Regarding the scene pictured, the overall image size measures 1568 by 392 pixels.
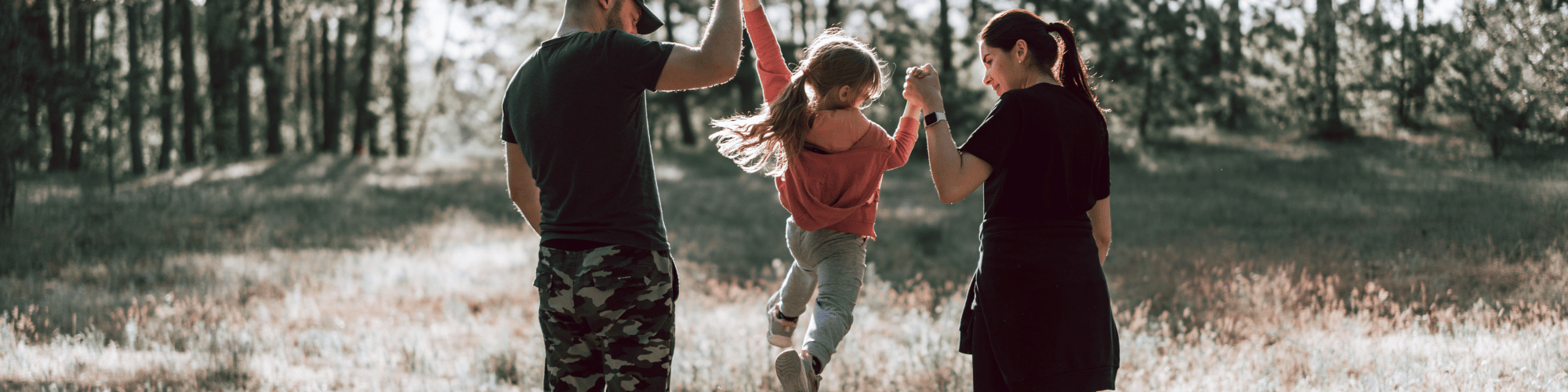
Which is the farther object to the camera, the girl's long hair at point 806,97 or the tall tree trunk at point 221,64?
the tall tree trunk at point 221,64

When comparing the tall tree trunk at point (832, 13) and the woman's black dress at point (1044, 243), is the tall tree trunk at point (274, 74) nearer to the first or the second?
the tall tree trunk at point (832, 13)

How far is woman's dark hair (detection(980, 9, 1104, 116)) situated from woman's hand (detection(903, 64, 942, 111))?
0.24 m

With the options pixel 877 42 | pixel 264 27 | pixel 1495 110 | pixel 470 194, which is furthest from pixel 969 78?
pixel 264 27

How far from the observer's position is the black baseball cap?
310 cm

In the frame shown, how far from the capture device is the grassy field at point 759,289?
222 inches

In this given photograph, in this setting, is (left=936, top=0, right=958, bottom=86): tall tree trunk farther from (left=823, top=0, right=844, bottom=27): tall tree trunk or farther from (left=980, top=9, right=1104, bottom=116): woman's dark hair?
(left=980, top=9, right=1104, bottom=116): woman's dark hair

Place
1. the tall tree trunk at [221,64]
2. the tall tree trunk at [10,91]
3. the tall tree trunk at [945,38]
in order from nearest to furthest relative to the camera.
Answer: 1. the tall tree trunk at [10,91]
2. the tall tree trunk at [221,64]
3. the tall tree trunk at [945,38]

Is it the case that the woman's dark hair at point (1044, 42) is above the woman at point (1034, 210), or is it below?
above

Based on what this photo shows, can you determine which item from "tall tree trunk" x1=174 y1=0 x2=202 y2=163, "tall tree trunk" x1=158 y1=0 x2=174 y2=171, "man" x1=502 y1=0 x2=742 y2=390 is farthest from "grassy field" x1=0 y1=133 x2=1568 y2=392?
"tall tree trunk" x1=158 y1=0 x2=174 y2=171

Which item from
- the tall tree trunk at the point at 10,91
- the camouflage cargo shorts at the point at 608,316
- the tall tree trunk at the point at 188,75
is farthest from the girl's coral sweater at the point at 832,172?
the tall tree trunk at the point at 188,75

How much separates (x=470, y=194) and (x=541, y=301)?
1739 cm

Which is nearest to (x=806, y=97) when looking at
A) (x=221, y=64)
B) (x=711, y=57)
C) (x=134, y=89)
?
(x=711, y=57)

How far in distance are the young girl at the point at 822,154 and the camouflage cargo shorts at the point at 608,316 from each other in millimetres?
607

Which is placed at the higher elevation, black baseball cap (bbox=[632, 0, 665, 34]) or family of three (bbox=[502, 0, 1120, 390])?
black baseball cap (bbox=[632, 0, 665, 34])
